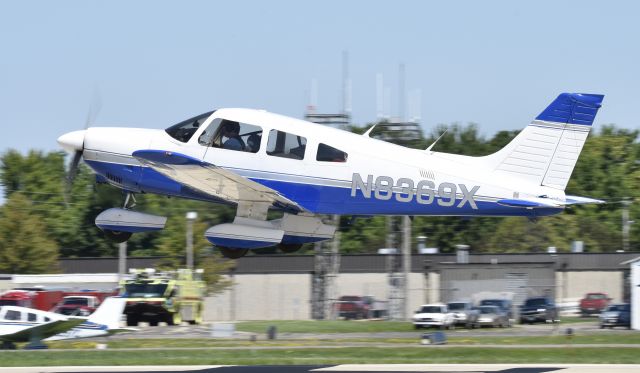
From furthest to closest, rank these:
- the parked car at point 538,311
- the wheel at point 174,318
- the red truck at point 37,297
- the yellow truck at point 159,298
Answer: the red truck at point 37,297 < the parked car at point 538,311 < the wheel at point 174,318 < the yellow truck at point 159,298

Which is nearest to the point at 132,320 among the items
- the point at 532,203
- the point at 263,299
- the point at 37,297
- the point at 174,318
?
the point at 174,318

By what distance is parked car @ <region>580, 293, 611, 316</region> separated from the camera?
174 ft

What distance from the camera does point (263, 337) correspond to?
113 feet

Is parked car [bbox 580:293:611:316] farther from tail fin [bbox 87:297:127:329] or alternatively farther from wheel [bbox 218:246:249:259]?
wheel [bbox 218:246:249:259]

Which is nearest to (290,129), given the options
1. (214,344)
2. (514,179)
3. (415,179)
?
(415,179)

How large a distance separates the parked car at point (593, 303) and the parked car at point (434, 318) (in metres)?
17.0

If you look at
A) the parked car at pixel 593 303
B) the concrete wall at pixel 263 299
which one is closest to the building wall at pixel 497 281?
the parked car at pixel 593 303

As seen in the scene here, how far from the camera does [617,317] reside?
38719 mm

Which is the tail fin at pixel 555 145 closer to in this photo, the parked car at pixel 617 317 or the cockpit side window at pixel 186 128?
the cockpit side window at pixel 186 128

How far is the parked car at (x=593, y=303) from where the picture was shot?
53062mm

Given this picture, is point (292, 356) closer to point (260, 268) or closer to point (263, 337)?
point (263, 337)

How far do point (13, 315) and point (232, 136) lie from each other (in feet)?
53.1

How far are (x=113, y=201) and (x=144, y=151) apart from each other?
4.71 metres

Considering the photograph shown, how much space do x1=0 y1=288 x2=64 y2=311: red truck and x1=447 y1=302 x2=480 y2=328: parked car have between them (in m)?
17.6
